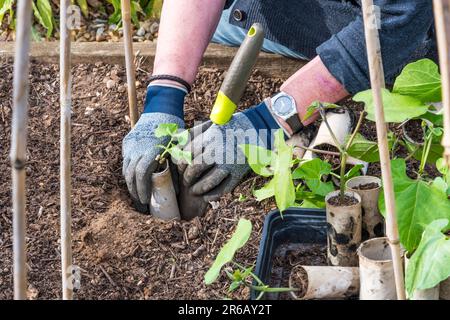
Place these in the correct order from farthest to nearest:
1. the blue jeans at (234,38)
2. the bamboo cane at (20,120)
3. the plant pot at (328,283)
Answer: the blue jeans at (234,38), the plant pot at (328,283), the bamboo cane at (20,120)

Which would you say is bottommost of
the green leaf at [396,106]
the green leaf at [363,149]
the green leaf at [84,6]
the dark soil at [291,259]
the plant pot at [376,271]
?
the plant pot at [376,271]

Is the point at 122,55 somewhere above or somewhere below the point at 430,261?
above

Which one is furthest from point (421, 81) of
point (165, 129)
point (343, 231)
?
point (165, 129)

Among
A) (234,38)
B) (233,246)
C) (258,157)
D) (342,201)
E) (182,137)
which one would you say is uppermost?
(234,38)

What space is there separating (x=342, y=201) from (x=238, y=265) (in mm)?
240

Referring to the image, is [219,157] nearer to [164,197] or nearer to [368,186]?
[164,197]

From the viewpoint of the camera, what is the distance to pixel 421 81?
61.6 inches

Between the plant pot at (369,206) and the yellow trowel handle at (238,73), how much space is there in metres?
0.33

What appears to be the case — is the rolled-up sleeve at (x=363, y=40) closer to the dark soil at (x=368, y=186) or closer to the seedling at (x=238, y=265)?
the dark soil at (x=368, y=186)

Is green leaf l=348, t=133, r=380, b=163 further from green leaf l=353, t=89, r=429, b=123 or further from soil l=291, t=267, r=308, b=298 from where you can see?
soil l=291, t=267, r=308, b=298

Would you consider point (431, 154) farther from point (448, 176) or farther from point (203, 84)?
point (203, 84)

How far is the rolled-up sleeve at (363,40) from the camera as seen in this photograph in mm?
1889

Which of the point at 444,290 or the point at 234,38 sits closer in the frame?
the point at 444,290

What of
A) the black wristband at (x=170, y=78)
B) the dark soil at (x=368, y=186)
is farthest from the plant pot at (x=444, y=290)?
the black wristband at (x=170, y=78)
